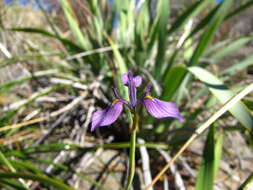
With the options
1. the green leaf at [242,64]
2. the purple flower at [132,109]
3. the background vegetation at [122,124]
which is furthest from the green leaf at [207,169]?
the green leaf at [242,64]

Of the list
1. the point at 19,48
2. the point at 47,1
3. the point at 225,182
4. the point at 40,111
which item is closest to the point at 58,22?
the point at 47,1

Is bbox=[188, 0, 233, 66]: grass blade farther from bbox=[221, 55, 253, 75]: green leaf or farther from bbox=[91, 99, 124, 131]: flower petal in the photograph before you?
bbox=[91, 99, 124, 131]: flower petal

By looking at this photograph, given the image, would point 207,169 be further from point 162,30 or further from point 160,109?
point 162,30

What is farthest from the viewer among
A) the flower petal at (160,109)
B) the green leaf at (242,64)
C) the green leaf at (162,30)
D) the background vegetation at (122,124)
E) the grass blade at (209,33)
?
the green leaf at (242,64)

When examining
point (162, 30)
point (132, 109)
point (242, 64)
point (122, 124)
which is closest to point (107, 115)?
point (132, 109)

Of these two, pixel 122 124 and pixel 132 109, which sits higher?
pixel 122 124

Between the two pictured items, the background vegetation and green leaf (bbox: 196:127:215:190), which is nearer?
green leaf (bbox: 196:127:215:190)

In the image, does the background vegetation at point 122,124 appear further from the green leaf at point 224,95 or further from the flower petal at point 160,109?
the flower petal at point 160,109

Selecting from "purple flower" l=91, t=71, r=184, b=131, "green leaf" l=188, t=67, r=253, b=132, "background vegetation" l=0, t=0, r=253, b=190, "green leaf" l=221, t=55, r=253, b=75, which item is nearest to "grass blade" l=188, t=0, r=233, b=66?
"background vegetation" l=0, t=0, r=253, b=190
